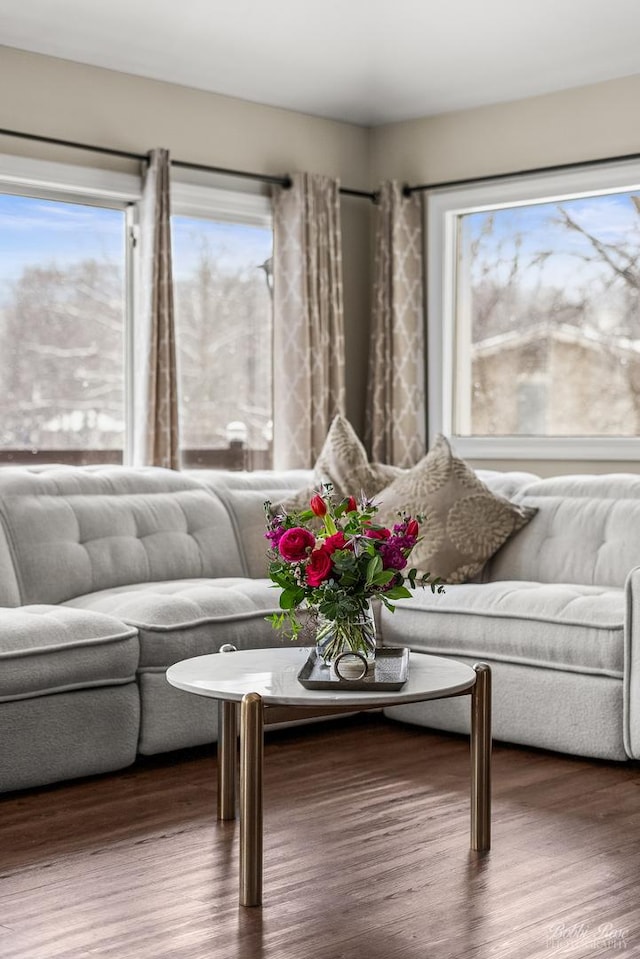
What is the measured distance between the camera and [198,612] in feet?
12.9

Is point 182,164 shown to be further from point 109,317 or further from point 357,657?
point 357,657

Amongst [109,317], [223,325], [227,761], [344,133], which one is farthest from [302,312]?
[227,761]

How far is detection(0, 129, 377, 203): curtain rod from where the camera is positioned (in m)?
4.96

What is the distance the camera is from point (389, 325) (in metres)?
6.14

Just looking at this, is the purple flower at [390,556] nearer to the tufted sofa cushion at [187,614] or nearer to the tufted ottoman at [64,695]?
the tufted sofa cushion at [187,614]

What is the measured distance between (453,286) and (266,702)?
380 centimetres

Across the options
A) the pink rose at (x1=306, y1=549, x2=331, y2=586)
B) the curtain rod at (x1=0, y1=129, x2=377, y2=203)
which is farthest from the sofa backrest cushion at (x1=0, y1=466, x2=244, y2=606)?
the pink rose at (x1=306, y1=549, x2=331, y2=586)

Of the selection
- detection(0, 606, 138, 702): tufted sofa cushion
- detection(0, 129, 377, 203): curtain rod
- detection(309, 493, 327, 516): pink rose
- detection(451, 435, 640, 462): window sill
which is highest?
detection(0, 129, 377, 203): curtain rod

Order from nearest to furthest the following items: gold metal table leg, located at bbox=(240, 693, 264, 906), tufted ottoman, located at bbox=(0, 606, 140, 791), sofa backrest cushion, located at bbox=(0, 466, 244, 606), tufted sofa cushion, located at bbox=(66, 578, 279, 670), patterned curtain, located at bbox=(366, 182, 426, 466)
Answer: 1. gold metal table leg, located at bbox=(240, 693, 264, 906)
2. tufted ottoman, located at bbox=(0, 606, 140, 791)
3. tufted sofa cushion, located at bbox=(66, 578, 279, 670)
4. sofa backrest cushion, located at bbox=(0, 466, 244, 606)
5. patterned curtain, located at bbox=(366, 182, 426, 466)

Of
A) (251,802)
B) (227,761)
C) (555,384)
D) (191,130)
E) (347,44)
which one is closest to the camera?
(251,802)

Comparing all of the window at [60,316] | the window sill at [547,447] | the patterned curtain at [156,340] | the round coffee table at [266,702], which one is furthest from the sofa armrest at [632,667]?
the window at [60,316]

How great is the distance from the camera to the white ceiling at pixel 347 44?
4.71m

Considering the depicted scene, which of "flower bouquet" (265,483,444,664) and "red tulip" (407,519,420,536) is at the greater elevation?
"red tulip" (407,519,420,536)

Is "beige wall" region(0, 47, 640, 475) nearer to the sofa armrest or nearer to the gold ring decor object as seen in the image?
the sofa armrest
